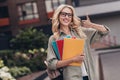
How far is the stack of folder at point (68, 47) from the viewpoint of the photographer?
3750mm

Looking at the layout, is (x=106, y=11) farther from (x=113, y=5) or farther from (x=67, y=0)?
(x=67, y=0)

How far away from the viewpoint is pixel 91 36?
4.01 m

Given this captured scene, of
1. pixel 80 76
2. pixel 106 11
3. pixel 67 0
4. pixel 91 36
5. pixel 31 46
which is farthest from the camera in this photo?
pixel 67 0

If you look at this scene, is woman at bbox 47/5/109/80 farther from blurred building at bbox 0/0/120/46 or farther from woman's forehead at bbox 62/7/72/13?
blurred building at bbox 0/0/120/46

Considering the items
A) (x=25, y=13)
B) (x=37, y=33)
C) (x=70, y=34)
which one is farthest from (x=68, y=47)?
(x=25, y=13)

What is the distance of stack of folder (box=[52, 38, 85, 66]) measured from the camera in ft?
12.3

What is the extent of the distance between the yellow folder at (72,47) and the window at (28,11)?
44.9m

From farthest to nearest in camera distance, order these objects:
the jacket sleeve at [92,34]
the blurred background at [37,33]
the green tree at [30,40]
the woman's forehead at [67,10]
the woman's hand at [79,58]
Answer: the green tree at [30,40] → the blurred background at [37,33] → the jacket sleeve at [92,34] → the woman's forehead at [67,10] → the woman's hand at [79,58]

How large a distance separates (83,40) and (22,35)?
2008 centimetres

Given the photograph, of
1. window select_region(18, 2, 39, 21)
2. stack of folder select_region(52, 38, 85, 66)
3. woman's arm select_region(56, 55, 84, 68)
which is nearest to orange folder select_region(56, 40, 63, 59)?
stack of folder select_region(52, 38, 85, 66)

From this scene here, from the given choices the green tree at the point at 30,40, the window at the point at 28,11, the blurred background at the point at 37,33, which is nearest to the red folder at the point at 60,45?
the blurred background at the point at 37,33

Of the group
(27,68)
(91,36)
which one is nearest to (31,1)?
(27,68)

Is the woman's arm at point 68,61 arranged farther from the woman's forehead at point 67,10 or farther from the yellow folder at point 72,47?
the woman's forehead at point 67,10

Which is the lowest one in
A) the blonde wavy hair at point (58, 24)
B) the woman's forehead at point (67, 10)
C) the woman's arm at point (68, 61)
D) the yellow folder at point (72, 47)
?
the woman's arm at point (68, 61)
